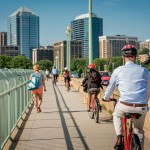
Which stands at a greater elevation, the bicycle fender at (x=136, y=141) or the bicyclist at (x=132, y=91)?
the bicyclist at (x=132, y=91)

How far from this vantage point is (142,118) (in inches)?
209

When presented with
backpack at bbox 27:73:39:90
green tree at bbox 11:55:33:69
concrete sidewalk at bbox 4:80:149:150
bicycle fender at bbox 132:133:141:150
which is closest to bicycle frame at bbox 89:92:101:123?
concrete sidewalk at bbox 4:80:149:150

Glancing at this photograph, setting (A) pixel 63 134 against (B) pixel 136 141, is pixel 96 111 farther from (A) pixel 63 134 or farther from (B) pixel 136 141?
(B) pixel 136 141

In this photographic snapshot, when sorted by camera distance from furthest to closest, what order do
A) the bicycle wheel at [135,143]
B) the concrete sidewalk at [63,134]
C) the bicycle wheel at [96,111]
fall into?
the bicycle wheel at [96,111], the concrete sidewalk at [63,134], the bicycle wheel at [135,143]

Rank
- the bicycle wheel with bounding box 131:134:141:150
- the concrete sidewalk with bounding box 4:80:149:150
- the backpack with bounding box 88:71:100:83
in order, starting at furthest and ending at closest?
the backpack with bounding box 88:71:100:83, the concrete sidewalk with bounding box 4:80:149:150, the bicycle wheel with bounding box 131:134:141:150

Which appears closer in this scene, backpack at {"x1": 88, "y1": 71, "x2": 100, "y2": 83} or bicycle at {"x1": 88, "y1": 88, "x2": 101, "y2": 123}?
bicycle at {"x1": 88, "y1": 88, "x2": 101, "y2": 123}

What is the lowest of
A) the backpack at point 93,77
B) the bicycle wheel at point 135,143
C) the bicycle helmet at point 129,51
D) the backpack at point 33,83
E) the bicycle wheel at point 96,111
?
the bicycle wheel at point 96,111

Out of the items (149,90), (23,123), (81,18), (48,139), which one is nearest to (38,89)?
(23,123)

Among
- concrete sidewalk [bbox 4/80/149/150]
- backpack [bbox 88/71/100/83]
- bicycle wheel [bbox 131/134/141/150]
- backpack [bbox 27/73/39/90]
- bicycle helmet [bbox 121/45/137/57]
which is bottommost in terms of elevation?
concrete sidewalk [bbox 4/80/149/150]

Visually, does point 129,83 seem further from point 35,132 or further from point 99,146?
point 35,132

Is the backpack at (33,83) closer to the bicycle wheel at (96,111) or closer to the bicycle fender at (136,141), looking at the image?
the bicycle wheel at (96,111)

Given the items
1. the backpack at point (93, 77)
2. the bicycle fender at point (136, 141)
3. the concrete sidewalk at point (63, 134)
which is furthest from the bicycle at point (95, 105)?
the bicycle fender at point (136, 141)

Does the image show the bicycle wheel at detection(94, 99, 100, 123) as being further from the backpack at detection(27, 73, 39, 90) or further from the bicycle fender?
the bicycle fender

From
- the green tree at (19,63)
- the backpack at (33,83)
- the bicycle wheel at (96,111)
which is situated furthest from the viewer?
the green tree at (19,63)
